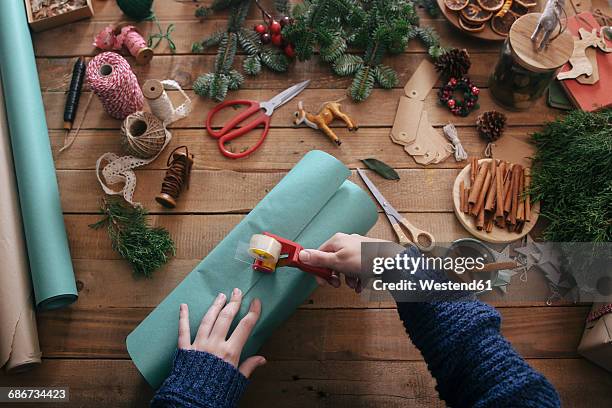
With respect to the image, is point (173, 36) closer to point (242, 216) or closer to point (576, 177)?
point (242, 216)

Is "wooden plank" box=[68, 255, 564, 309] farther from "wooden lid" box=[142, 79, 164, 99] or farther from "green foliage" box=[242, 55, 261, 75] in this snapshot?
"green foliage" box=[242, 55, 261, 75]

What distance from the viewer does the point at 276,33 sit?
4.61ft

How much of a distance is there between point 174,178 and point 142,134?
0.44ft

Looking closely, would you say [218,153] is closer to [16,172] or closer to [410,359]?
[16,172]

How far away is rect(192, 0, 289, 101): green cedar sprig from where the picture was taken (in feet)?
4.50

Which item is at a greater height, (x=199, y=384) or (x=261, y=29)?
(x=261, y=29)

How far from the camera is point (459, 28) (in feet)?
4.64

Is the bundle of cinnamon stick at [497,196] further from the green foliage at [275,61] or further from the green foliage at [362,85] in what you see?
the green foliage at [275,61]

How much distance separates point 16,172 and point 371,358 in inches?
37.5

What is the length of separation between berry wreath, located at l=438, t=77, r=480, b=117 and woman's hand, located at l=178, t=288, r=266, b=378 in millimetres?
752

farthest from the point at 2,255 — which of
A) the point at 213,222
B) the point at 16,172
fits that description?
the point at 213,222

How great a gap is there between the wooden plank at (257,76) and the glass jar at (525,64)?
9cm

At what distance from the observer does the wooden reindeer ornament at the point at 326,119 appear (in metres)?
1.32

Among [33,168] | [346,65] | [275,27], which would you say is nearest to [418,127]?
[346,65]
